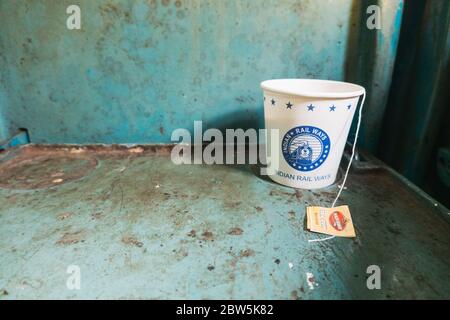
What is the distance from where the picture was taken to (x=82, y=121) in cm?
124

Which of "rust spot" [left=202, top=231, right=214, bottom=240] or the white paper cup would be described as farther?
the white paper cup

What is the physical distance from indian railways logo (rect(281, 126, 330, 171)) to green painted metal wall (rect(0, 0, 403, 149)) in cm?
40

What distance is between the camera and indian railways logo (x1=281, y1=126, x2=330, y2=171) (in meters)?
0.86

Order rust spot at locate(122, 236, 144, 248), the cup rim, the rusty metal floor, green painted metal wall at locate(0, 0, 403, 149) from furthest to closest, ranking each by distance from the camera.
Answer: green painted metal wall at locate(0, 0, 403, 149) < the cup rim < rust spot at locate(122, 236, 144, 248) < the rusty metal floor

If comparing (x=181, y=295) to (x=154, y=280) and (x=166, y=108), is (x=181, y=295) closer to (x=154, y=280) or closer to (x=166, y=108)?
(x=154, y=280)

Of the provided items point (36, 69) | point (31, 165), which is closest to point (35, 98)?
point (36, 69)

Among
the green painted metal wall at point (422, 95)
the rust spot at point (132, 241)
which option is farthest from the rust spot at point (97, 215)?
the green painted metal wall at point (422, 95)

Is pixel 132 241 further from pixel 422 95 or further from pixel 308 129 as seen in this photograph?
pixel 422 95

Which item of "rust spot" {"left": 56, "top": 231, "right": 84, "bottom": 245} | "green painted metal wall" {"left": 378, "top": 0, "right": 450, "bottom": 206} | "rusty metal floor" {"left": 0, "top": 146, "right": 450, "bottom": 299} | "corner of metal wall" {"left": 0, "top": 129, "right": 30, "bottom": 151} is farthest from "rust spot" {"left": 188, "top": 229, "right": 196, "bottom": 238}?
"corner of metal wall" {"left": 0, "top": 129, "right": 30, "bottom": 151}

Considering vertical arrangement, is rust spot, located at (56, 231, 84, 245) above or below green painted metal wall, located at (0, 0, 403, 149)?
below

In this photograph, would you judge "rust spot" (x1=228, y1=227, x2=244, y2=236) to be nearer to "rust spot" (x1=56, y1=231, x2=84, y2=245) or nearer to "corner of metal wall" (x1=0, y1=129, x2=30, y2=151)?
"rust spot" (x1=56, y1=231, x2=84, y2=245)

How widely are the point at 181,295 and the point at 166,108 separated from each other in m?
0.84

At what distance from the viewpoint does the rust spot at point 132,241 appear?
2.28 feet
